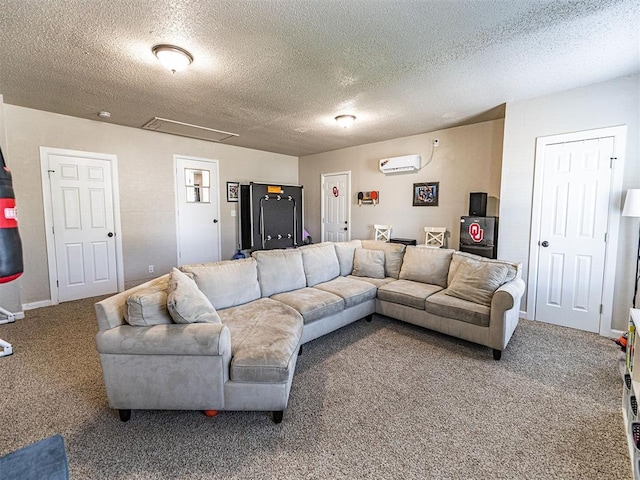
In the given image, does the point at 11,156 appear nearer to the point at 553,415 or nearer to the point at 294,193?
the point at 294,193

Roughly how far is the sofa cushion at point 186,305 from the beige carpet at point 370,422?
2.05ft

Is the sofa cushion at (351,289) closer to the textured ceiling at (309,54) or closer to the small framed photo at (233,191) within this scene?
the textured ceiling at (309,54)

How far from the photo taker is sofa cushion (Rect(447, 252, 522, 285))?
2.93m

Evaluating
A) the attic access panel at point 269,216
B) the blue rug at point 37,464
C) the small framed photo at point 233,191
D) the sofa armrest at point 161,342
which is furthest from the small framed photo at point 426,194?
the blue rug at point 37,464

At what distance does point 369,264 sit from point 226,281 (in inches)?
75.4

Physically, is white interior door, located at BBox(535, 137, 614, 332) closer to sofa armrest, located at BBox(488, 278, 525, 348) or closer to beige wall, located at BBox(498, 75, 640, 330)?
beige wall, located at BBox(498, 75, 640, 330)

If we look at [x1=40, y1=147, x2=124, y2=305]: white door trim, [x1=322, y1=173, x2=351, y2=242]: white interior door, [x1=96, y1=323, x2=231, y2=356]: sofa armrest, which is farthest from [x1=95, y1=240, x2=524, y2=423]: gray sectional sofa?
[x1=40, y1=147, x2=124, y2=305]: white door trim

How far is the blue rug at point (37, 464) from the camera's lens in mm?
1021

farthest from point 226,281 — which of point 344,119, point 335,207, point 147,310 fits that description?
point 335,207

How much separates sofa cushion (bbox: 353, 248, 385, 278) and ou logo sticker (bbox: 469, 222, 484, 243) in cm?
120

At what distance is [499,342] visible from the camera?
8.39ft

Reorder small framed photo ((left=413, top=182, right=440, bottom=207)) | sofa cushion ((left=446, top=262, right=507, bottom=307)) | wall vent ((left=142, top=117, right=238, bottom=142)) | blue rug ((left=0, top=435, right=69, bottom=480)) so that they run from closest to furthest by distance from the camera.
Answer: blue rug ((left=0, top=435, right=69, bottom=480))
sofa cushion ((left=446, top=262, right=507, bottom=307))
wall vent ((left=142, top=117, right=238, bottom=142))
small framed photo ((left=413, top=182, right=440, bottom=207))

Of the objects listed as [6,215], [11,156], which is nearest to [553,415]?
[6,215]

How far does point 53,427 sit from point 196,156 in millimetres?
4325
